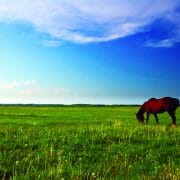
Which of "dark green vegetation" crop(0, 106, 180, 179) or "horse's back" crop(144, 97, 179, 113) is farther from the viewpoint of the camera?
"horse's back" crop(144, 97, 179, 113)

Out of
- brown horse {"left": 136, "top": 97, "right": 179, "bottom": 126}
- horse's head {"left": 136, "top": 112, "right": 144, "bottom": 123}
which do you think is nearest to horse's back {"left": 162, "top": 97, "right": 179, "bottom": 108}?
brown horse {"left": 136, "top": 97, "right": 179, "bottom": 126}

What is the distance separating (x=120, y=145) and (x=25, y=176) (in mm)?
6206

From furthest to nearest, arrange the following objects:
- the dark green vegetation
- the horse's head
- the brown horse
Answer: the horse's head < the brown horse < the dark green vegetation

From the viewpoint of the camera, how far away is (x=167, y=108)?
107 ft

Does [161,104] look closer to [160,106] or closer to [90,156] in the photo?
[160,106]

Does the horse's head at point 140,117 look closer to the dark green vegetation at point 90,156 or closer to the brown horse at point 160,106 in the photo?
the brown horse at point 160,106

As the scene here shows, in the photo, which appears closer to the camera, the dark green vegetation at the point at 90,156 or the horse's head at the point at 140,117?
the dark green vegetation at the point at 90,156

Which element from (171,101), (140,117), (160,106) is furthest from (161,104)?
(140,117)

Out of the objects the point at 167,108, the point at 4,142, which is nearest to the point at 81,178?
the point at 4,142

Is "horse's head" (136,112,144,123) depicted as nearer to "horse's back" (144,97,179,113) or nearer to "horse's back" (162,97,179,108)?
"horse's back" (144,97,179,113)

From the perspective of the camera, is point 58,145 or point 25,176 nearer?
point 25,176

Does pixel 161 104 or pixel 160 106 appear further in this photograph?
pixel 160 106

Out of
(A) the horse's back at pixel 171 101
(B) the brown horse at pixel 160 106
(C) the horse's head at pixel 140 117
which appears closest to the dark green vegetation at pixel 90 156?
(C) the horse's head at pixel 140 117

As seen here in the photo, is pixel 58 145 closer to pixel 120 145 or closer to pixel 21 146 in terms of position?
pixel 21 146
